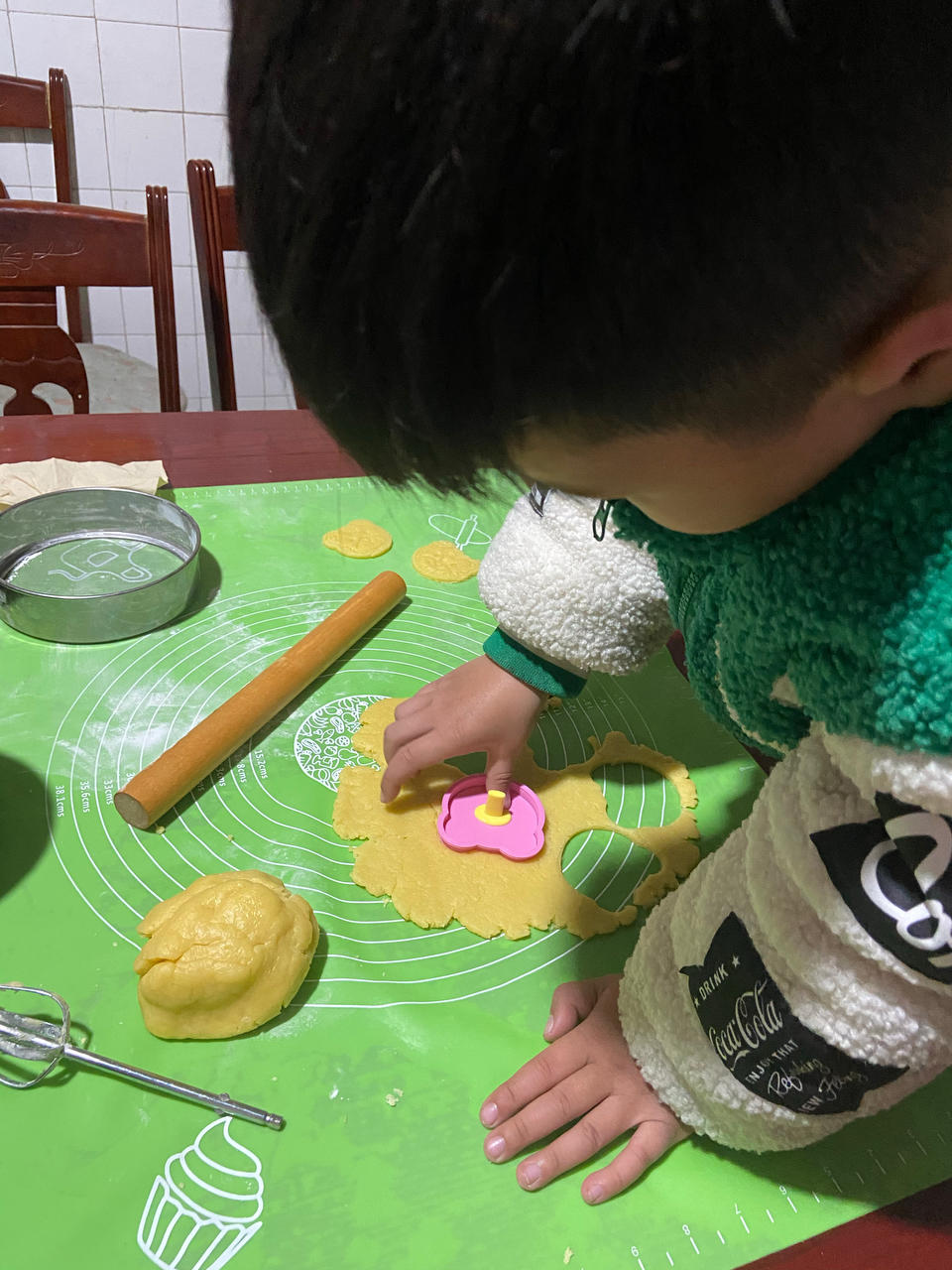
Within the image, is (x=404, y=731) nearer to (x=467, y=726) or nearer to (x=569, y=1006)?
(x=467, y=726)

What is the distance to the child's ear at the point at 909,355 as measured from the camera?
8.7 inches

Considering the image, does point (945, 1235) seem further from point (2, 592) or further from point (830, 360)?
point (2, 592)

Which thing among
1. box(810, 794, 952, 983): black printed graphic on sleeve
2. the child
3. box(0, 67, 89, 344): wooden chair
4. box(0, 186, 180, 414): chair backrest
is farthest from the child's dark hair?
box(0, 67, 89, 344): wooden chair

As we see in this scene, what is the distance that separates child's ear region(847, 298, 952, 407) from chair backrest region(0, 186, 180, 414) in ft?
3.25

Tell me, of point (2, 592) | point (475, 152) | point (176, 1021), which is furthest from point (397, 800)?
point (475, 152)

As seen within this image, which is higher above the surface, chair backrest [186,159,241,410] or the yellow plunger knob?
chair backrest [186,159,241,410]

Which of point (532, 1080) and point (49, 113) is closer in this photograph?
point (532, 1080)

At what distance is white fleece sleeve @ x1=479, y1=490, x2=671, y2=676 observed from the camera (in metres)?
0.57

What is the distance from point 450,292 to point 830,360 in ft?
0.34

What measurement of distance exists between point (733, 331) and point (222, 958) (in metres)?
0.38

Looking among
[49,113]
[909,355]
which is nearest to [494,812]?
[909,355]

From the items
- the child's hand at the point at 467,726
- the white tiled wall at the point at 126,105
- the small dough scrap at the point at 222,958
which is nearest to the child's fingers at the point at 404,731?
the child's hand at the point at 467,726

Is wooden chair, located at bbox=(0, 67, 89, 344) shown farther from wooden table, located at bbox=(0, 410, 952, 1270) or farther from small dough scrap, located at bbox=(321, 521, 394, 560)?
Result: small dough scrap, located at bbox=(321, 521, 394, 560)

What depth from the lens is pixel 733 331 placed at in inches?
8.0
